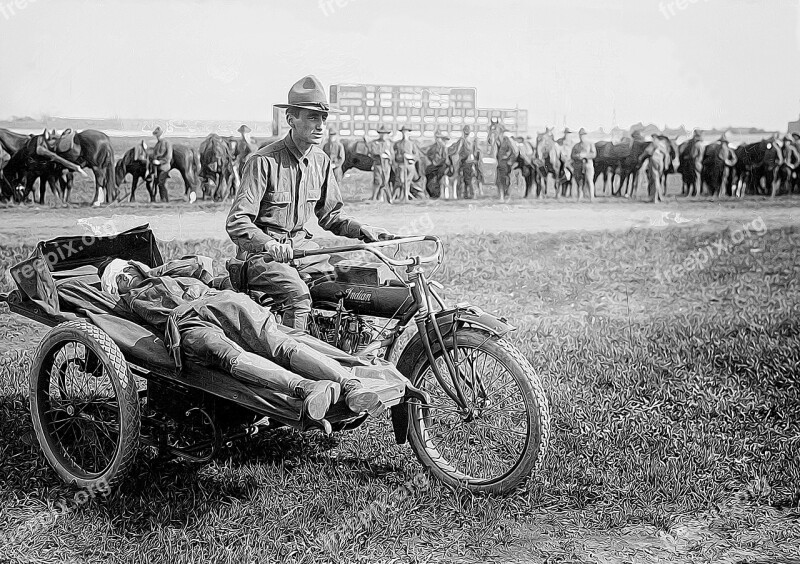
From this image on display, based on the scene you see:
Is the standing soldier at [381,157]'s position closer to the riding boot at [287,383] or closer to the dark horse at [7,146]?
the riding boot at [287,383]

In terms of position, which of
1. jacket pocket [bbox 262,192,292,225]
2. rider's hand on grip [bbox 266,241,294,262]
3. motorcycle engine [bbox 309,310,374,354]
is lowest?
motorcycle engine [bbox 309,310,374,354]

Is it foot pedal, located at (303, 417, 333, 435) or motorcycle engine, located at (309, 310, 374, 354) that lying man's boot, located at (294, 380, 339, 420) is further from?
motorcycle engine, located at (309, 310, 374, 354)

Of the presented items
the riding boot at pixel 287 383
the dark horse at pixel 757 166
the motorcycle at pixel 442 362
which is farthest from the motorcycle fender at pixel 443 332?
the dark horse at pixel 757 166

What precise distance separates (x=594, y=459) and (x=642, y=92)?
1.88 meters

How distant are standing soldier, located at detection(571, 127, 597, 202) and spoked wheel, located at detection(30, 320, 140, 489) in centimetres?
240

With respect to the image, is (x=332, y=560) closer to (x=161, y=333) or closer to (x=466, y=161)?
(x=161, y=333)

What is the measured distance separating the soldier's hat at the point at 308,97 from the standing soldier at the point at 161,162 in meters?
0.58

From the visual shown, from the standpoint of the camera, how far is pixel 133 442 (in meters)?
3.38

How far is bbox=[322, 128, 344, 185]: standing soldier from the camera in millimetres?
4078

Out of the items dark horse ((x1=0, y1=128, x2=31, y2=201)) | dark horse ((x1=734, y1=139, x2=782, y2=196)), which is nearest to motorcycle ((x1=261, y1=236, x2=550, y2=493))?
dark horse ((x1=0, y1=128, x2=31, y2=201))

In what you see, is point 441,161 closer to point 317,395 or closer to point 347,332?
point 347,332

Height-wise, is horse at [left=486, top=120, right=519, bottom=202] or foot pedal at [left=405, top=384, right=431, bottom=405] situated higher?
horse at [left=486, top=120, right=519, bottom=202]

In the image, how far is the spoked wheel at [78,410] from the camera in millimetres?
3461

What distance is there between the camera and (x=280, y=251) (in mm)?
3502
